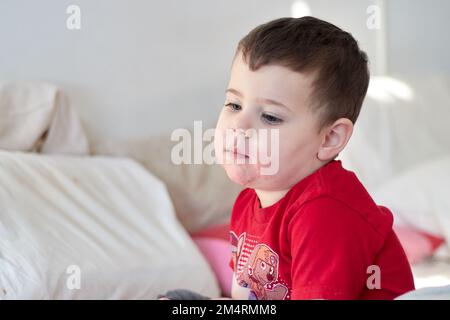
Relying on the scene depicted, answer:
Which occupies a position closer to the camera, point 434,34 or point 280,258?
point 280,258

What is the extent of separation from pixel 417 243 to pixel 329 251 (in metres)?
1.06

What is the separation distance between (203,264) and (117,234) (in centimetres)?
21

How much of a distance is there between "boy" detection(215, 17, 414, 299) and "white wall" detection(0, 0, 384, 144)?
0.97 metres

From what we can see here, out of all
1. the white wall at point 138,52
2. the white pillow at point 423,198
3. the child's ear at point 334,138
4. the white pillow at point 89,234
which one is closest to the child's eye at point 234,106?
the child's ear at point 334,138

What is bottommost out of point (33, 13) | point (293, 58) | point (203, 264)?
point (203, 264)

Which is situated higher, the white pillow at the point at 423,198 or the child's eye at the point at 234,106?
the child's eye at the point at 234,106

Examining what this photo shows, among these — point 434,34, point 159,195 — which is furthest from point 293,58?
point 434,34

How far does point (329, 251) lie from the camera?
0.85 meters

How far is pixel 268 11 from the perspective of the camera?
6.58 ft

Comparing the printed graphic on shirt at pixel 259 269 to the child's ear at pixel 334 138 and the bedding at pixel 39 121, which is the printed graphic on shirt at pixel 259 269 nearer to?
the child's ear at pixel 334 138

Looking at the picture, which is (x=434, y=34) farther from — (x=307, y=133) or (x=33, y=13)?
(x=307, y=133)

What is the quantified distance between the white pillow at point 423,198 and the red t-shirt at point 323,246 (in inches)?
39.0

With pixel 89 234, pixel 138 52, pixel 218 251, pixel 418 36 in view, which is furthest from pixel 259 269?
pixel 418 36

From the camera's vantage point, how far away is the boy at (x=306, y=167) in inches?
34.1
